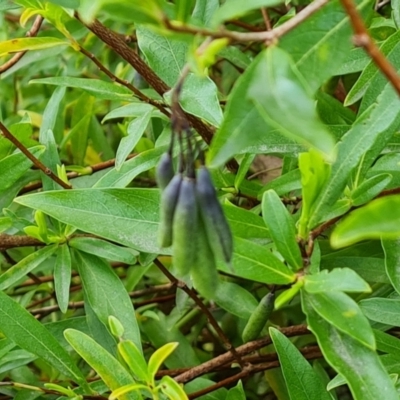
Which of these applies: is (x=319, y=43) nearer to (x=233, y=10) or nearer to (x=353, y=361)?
(x=233, y=10)

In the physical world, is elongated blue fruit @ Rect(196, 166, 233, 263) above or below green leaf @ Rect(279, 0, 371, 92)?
below

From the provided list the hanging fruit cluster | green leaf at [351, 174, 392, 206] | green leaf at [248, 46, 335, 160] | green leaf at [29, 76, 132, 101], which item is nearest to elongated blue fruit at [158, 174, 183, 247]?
the hanging fruit cluster

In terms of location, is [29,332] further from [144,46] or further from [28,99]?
[28,99]

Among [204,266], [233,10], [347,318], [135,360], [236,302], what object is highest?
[233,10]

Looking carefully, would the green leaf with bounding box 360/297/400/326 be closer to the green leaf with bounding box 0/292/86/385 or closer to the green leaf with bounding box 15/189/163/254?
the green leaf with bounding box 15/189/163/254

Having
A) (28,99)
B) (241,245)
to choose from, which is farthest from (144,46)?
(28,99)

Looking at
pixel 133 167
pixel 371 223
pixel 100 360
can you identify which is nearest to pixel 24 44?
pixel 133 167
